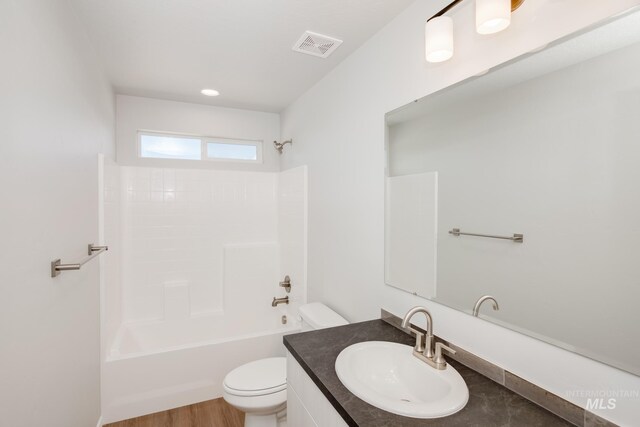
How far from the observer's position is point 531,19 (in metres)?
1.00

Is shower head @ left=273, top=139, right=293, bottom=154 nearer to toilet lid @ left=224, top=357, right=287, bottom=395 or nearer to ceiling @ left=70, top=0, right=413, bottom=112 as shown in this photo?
ceiling @ left=70, top=0, right=413, bottom=112

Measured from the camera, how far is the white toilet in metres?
1.80

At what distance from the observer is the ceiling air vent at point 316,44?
1.83 m

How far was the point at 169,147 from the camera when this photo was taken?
3127 millimetres

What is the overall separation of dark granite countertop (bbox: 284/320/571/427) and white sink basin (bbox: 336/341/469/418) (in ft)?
0.07

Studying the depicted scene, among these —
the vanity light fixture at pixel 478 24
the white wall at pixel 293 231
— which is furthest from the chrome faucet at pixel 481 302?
the white wall at pixel 293 231

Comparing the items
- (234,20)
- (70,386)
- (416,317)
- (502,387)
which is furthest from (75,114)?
(502,387)

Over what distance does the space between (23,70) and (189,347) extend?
1999 millimetres

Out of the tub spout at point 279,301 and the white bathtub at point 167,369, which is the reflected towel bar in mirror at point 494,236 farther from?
the tub spout at point 279,301

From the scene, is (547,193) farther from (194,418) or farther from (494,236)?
(194,418)

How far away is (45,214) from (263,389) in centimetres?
143

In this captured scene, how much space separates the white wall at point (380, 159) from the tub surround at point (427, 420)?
69 millimetres

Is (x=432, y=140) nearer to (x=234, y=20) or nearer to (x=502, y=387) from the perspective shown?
(x=502, y=387)

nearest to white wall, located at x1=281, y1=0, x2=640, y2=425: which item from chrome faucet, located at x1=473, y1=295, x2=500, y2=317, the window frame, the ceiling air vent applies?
chrome faucet, located at x1=473, y1=295, x2=500, y2=317
